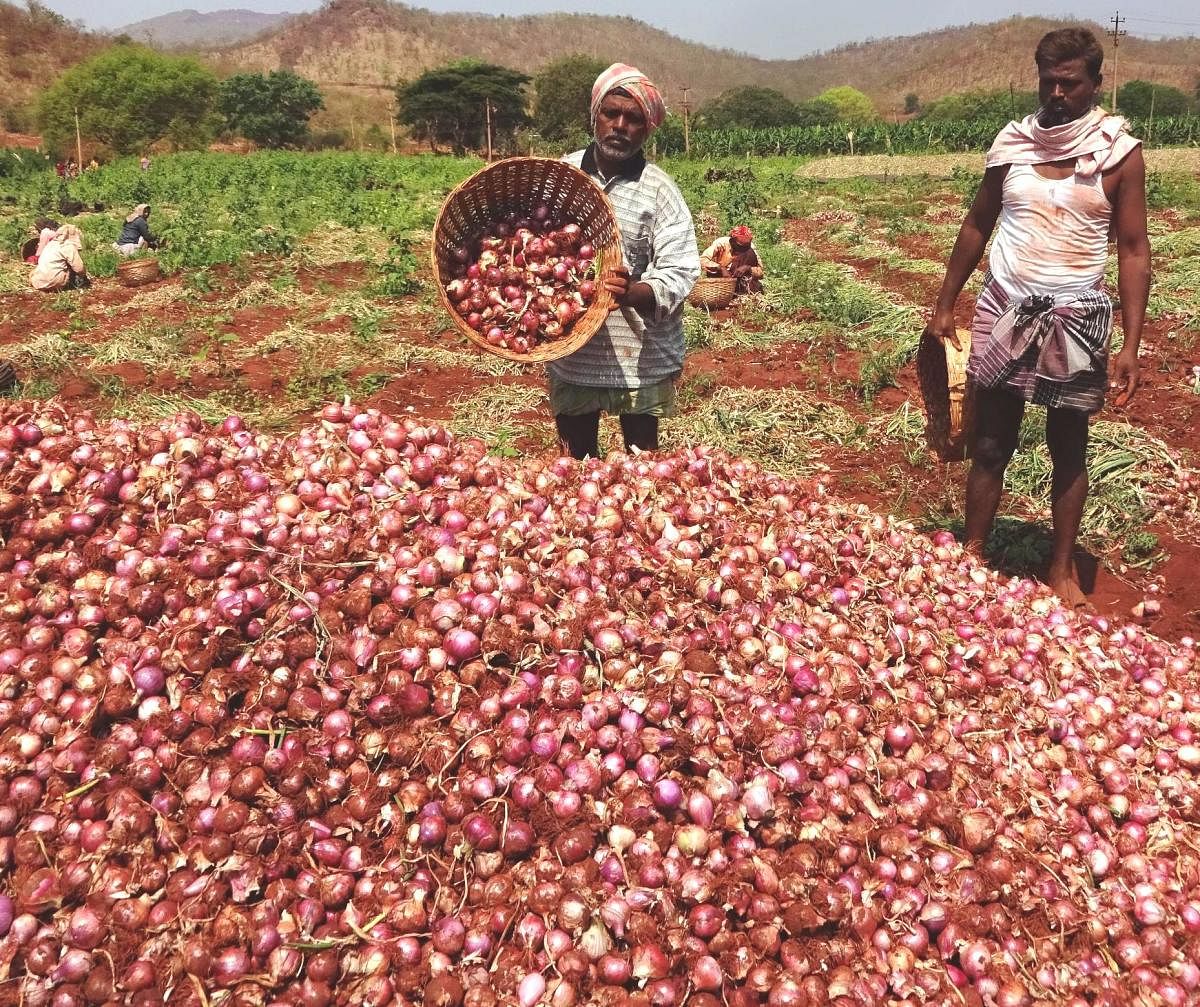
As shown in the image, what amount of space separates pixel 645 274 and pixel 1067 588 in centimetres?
230

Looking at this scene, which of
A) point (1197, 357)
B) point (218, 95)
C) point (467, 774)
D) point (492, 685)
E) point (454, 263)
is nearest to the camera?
point (467, 774)

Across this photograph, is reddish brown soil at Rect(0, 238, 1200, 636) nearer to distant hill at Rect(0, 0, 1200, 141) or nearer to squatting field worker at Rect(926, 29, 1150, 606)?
squatting field worker at Rect(926, 29, 1150, 606)

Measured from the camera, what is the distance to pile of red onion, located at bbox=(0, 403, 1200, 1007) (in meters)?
1.50

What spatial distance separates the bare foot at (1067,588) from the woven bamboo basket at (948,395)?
655 millimetres

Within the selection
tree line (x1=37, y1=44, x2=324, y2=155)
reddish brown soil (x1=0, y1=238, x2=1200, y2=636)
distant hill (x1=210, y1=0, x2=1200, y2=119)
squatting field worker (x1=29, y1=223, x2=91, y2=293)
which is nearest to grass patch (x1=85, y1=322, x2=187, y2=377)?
reddish brown soil (x1=0, y1=238, x2=1200, y2=636)

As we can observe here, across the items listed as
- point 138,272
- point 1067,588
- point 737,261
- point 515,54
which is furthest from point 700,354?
point 515,54

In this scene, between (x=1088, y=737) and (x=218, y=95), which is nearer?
(x=1088, y=737)

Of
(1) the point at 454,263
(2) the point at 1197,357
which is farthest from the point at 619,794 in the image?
(2) the point at 1197,357

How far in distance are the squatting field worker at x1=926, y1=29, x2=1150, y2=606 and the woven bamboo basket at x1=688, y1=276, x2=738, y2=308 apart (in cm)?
577

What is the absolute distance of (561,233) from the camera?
3318mm

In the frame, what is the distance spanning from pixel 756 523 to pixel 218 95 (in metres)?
62.5

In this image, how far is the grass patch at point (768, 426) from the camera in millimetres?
5590

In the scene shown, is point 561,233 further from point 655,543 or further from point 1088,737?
point 1088,737

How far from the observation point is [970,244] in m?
3.44
